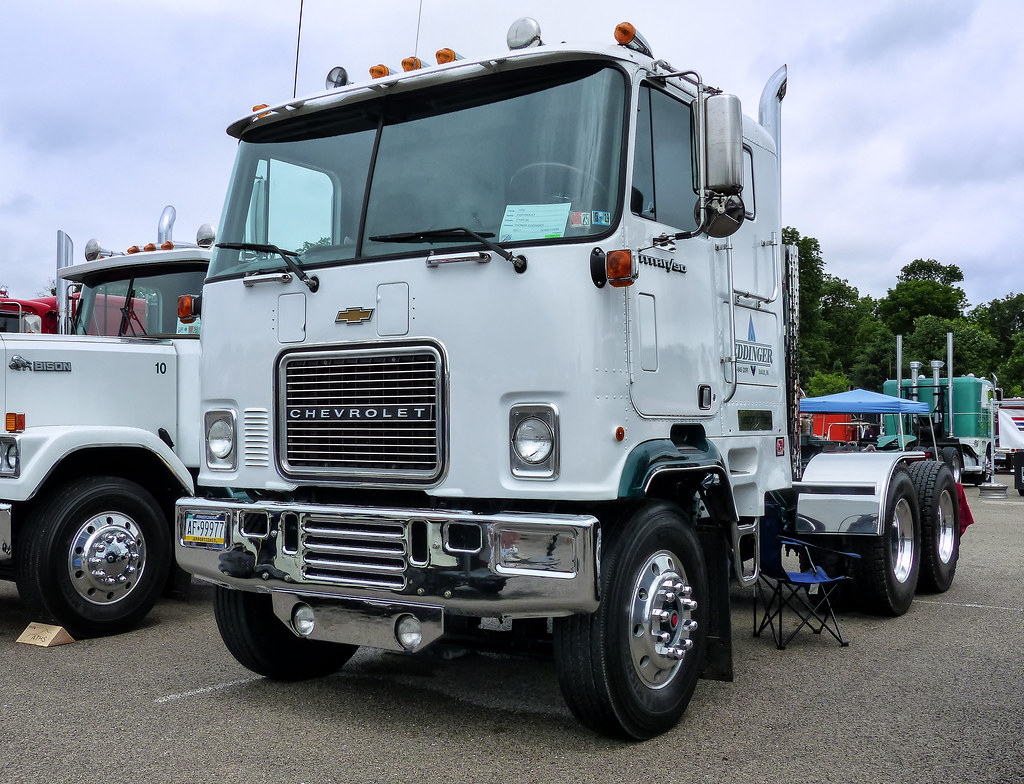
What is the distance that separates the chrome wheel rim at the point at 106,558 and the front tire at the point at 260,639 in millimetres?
1794

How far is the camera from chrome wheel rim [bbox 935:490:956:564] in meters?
8.33

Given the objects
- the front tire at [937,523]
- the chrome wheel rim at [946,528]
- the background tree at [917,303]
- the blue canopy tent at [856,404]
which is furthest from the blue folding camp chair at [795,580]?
the background tree at [917,303]

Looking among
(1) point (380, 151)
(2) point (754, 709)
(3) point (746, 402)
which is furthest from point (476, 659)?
(1) point (380, 151)

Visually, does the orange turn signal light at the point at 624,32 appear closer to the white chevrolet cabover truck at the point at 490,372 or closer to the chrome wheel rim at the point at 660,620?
the white chevrolet cabover truck at the point at 490,372

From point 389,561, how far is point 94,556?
3.37 meters

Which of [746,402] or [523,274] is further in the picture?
[746,402]

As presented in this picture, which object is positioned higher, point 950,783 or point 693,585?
point 693,585

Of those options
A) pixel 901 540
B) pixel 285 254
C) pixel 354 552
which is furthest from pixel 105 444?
pixel 901 540

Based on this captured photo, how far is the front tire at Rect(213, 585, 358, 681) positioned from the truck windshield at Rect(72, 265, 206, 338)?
10.4ft

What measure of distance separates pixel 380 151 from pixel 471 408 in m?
1.39

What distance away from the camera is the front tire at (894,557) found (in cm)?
705

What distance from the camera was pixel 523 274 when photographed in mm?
4227

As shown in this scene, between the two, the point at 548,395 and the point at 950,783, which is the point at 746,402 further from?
the point at 950,783

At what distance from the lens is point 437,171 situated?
4582mm
